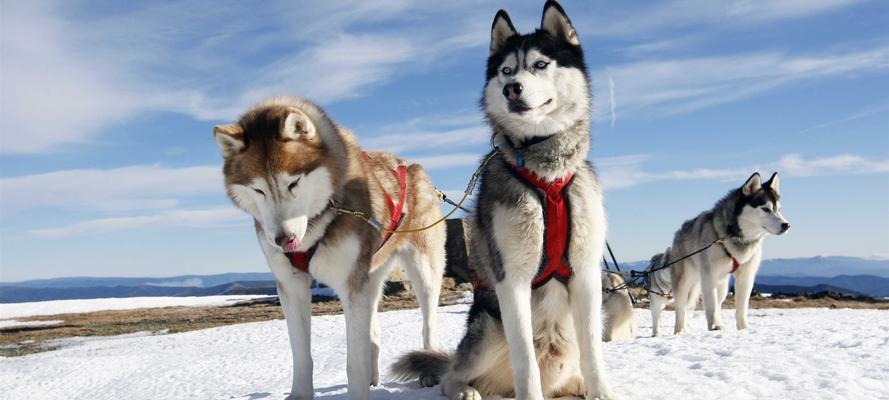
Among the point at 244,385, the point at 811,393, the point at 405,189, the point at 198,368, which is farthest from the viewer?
the point at 198,368

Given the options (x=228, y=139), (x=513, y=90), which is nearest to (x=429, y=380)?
(x=228, y=139)

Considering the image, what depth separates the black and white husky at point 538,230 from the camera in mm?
3627

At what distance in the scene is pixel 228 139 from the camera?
4055mm

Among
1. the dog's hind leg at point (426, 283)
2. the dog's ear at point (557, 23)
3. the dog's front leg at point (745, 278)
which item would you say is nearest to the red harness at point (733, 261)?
the dog's front leg at point (745, 278)

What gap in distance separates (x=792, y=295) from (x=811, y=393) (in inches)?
739

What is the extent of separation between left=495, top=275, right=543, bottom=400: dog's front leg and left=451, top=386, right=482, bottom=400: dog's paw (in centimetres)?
50

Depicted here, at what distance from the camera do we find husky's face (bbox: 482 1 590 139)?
12.1 feet

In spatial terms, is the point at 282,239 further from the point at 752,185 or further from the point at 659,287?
the point at 659,287

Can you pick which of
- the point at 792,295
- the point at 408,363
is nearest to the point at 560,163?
the point at 408,363

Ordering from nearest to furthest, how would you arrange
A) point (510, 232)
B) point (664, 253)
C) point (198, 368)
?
point (510, 232)
point (198, 368)
point (664, 253)

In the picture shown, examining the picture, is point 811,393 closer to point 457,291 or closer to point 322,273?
point 322,273

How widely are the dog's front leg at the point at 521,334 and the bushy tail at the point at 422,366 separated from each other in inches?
56.3

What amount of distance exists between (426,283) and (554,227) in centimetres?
241

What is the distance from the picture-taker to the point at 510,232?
365 centimetres
